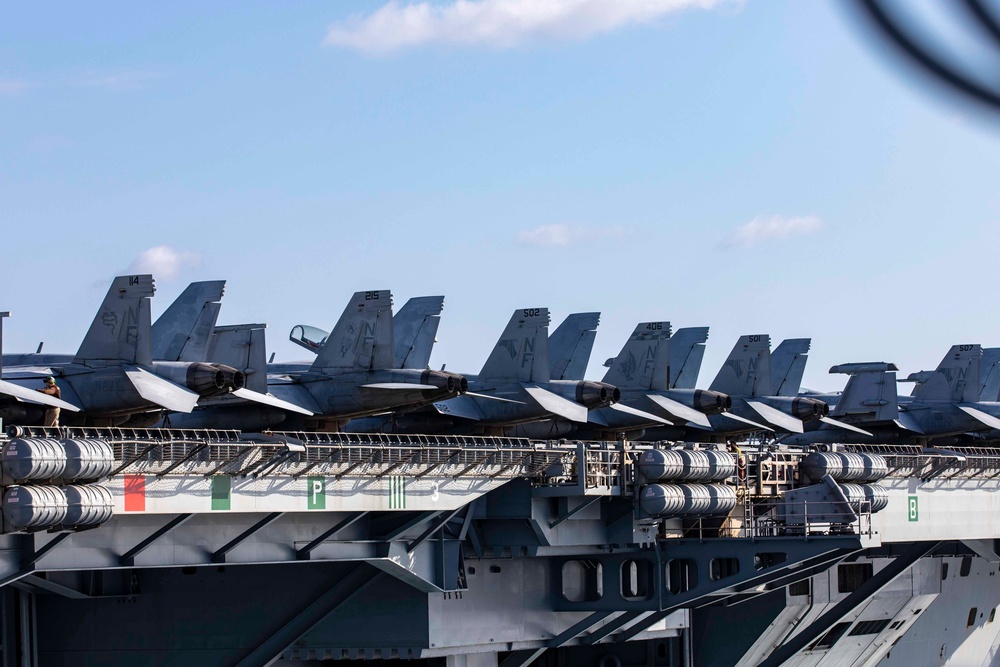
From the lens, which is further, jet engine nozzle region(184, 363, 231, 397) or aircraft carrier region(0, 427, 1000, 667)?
jet engine nozzle region(184, 363, 231, 397)

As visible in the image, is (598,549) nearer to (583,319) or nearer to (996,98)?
(583,319)

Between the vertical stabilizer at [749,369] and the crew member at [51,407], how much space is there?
96.2 feet

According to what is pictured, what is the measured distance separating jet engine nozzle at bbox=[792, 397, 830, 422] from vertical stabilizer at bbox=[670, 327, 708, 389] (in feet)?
16.5

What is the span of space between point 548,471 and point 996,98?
2534 centimetres

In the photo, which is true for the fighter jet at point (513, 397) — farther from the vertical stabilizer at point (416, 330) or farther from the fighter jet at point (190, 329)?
the fighter jet at point (190, 329)

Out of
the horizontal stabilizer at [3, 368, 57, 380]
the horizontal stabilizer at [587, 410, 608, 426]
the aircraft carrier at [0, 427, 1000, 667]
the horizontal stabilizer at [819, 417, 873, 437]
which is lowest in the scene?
the aircraft carrier at [0, 427, 1000, 667]

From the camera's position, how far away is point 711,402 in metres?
46.8

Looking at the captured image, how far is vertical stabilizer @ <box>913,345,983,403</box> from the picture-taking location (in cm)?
5703

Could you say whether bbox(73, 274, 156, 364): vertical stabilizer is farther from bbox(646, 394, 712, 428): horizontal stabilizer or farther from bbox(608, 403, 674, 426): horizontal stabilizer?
bbox(646, 394, 712, 428): horizontal stabilizer

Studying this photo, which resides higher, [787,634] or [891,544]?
[891,544]

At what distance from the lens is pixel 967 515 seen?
3600cm

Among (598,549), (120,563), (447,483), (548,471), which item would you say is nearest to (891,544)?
(598,549)

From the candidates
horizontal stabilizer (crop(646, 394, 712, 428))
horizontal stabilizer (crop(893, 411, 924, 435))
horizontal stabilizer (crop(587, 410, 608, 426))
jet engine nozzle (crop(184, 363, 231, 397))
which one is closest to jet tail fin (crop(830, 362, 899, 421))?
horizontal stabilizer (crop(893, 411, 924, 435))

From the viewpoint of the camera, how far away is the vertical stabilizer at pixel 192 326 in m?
37.6
